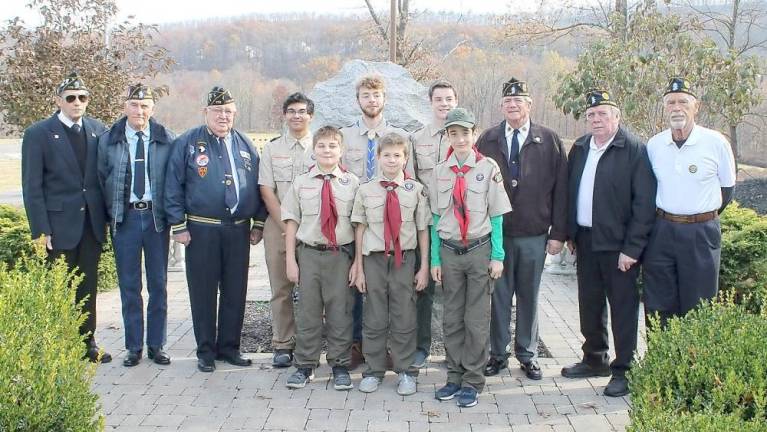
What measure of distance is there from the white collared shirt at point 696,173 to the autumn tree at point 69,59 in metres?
8.73

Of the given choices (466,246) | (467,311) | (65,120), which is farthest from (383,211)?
(65,120)

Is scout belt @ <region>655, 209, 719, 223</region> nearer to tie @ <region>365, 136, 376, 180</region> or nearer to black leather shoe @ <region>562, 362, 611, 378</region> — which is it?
black leather shoe @ <region>562, 362, 611, 378</region>

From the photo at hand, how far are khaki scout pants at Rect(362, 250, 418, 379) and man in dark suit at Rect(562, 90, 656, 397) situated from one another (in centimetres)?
124

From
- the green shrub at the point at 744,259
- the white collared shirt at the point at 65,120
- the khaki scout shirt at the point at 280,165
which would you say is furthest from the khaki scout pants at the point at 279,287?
the green shrub at the point at 744,259

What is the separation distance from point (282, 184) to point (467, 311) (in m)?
1.73

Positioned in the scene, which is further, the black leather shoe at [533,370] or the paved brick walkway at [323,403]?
the black leather shoe at [533,370]

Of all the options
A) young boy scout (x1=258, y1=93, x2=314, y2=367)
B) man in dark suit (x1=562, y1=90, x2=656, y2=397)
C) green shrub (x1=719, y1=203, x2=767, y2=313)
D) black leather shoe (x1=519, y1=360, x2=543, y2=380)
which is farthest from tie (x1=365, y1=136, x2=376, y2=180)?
green shrub (x1=719, y1=203, x2=767, y2=313)

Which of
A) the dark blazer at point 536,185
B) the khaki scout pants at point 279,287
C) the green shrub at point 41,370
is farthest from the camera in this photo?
the khaki scout pants at point 279,287

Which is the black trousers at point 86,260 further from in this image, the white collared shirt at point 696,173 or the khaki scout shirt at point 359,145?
the white collared shirt at point 696,173

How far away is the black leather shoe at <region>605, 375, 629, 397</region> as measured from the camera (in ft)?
15.6

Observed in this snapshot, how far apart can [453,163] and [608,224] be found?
1.17m

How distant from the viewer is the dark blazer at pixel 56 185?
5.25 meters

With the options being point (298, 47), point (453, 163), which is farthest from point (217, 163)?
point (298, 47)

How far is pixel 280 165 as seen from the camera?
533 centimetres
